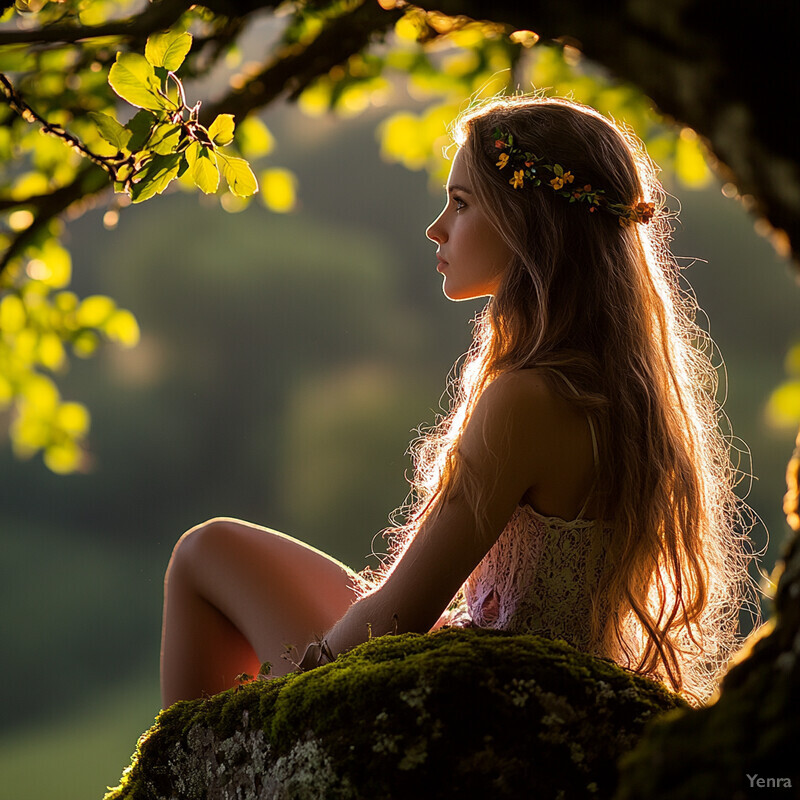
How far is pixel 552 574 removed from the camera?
1.84 m

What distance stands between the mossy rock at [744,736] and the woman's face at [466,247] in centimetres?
134

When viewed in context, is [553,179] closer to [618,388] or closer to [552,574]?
[618,388]

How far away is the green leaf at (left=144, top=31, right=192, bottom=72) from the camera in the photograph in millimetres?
1361

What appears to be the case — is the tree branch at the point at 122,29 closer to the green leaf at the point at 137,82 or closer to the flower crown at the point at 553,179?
the green leaf at the point at 137,82

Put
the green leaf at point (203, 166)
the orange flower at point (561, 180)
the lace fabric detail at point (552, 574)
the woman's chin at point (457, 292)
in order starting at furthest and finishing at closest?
1. the woman's chin at point (457, 292)
2. the orange flower at point (561, 180)
3. the lace fabric detail at point (552, 574)
4. the green leaf at point (203, 166)

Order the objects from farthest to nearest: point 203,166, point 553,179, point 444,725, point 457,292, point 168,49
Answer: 1. point 457,292
2. point 553,179
3. point 203,166
4. point 168,49
5. point 444,725

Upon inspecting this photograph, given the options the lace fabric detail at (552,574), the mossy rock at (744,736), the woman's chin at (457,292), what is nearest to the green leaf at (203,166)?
the woman's chin at (457,292)

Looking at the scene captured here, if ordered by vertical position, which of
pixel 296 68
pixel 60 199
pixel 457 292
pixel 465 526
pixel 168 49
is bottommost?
pixel 465 526

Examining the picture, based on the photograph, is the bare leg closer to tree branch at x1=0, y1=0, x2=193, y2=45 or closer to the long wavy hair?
the long wavy hair

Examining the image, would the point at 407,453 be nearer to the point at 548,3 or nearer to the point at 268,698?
the point at 268,698

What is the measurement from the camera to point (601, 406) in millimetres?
1824

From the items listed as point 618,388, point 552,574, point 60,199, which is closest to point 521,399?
point 618,388

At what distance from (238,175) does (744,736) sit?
45.9 inches

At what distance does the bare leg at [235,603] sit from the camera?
206 cm
